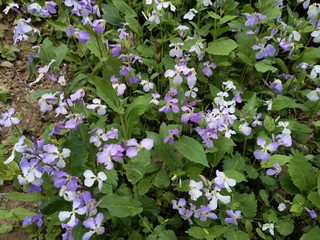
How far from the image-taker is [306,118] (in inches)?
152

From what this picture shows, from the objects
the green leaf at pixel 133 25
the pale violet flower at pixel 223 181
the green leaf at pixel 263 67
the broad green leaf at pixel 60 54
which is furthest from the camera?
the green leaf at pixel 133 25

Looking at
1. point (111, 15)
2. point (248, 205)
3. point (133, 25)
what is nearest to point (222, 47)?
point (133, 25)

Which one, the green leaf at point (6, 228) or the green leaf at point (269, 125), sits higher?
the green leaf at point (269, 125)

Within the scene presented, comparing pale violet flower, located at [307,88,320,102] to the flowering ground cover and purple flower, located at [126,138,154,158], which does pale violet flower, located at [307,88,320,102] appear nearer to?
the flowering ground cover

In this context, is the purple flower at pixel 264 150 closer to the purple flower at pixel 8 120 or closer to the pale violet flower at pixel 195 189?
the pale violet flower at pixel 195 189

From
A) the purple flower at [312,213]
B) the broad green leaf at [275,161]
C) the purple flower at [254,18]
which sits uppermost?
the purple flower at [254,18]

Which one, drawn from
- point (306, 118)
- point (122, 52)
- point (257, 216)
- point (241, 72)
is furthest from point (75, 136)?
point (306, 118)

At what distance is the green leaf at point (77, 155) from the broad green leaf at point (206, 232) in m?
0.82

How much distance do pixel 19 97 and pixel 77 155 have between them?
1.58 metres

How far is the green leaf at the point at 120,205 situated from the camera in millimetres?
2476

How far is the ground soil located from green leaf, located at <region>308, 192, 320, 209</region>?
6.75ft

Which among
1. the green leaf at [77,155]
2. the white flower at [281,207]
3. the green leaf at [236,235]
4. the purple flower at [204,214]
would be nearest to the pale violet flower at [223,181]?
the purple flower at [204,214]

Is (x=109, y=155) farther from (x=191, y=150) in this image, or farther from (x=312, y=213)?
(x=312, y=213)

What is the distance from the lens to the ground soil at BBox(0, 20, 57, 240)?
3439 mm
